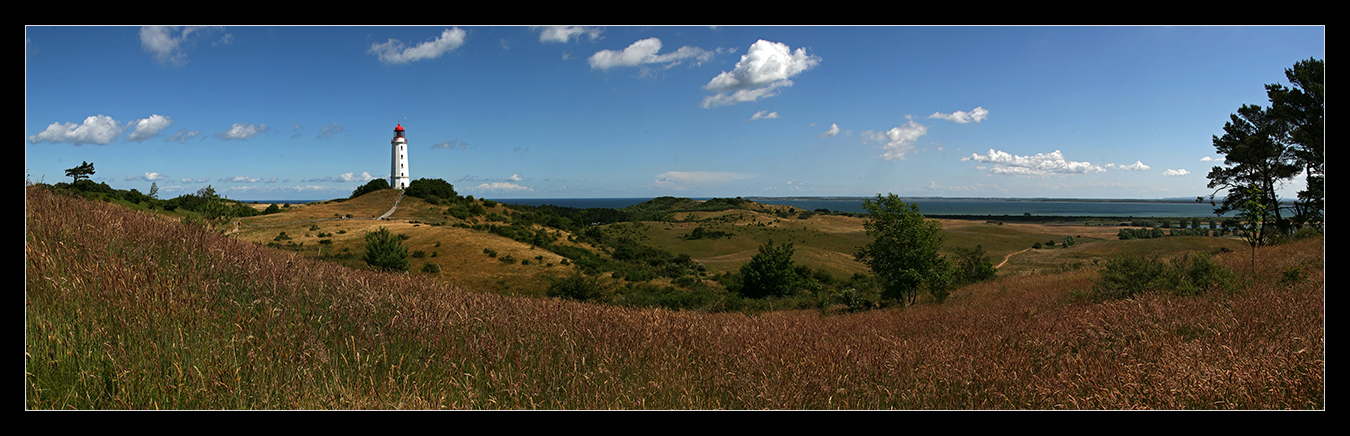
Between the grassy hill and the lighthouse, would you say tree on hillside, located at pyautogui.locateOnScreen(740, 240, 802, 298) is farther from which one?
the lighthouse

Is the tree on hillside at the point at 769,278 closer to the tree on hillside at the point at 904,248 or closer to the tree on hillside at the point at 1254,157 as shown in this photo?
the tree on hillside at the point at 904,248

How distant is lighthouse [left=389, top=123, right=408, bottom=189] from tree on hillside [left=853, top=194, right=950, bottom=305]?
7629 cm

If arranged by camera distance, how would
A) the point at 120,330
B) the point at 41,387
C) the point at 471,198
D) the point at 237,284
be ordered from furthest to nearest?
the point at 471,198 < the point at 237,284 < the point at 120,330 < the point at 41,387

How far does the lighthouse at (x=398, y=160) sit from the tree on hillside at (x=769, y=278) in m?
62.1

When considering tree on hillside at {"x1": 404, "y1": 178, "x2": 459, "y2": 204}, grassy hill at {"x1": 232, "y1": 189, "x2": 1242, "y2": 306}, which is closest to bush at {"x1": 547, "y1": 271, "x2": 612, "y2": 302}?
grassy hill at {"x1": 232, "y1": 189, "x2": 1242, "y2": 306}

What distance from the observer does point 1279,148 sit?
23.8m

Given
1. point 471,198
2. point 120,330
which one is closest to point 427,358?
point 120,330

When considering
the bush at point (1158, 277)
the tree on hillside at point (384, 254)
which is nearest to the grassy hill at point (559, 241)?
the tree on hillside at point (384, 254)

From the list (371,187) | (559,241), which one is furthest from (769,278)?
(371,187)

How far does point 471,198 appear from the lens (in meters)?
73.9

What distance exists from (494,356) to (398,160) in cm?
8795

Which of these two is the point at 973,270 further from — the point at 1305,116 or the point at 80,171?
the point at 80,171
